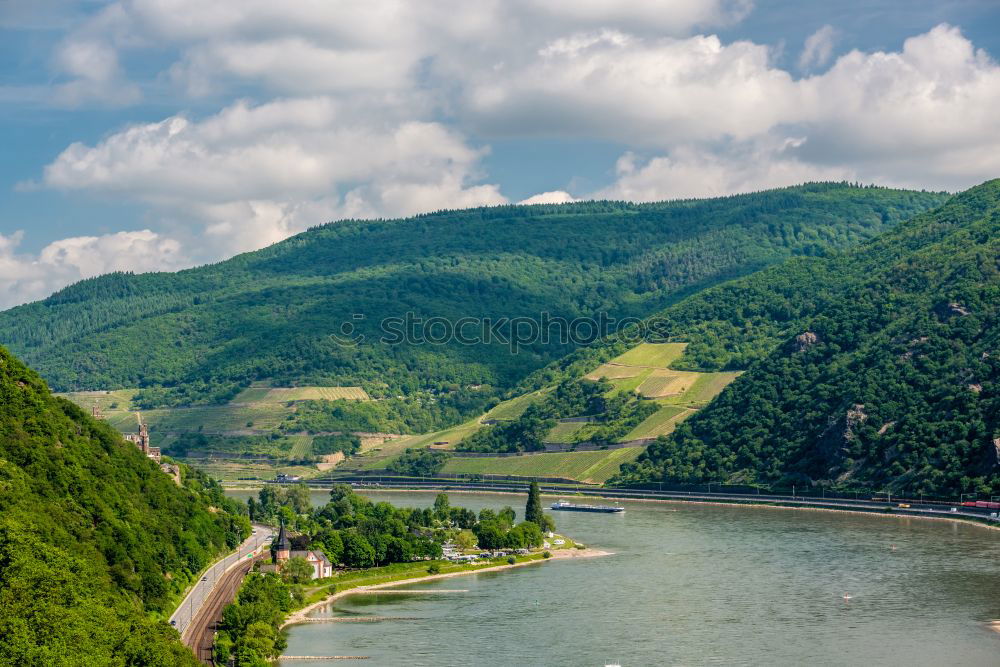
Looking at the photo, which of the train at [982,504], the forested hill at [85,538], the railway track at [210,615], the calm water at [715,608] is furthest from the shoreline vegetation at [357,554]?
the train at [982,504]

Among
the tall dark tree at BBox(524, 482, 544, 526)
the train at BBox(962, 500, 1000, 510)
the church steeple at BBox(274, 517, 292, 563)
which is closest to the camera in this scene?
the church steeple at BBox(274, 517, 292, 563)

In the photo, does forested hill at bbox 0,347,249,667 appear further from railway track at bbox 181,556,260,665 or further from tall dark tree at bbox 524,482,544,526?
tall dark tree at bbox 524,482,544,526

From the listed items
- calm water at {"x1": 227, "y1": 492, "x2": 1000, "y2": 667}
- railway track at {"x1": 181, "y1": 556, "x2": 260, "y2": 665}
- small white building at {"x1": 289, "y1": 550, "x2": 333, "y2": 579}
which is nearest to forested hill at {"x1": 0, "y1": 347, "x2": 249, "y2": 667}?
railway track at {"x1": 181, "y1": 556, "x2": 260, "y2": 665}

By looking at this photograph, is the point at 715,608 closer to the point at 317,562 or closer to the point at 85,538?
the point at 317,562

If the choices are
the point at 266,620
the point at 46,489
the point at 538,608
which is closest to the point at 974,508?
the point at 538,608

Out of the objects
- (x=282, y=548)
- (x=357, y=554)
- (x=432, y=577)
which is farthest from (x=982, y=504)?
(x=282, y=548)

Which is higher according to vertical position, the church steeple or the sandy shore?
the church steeple
